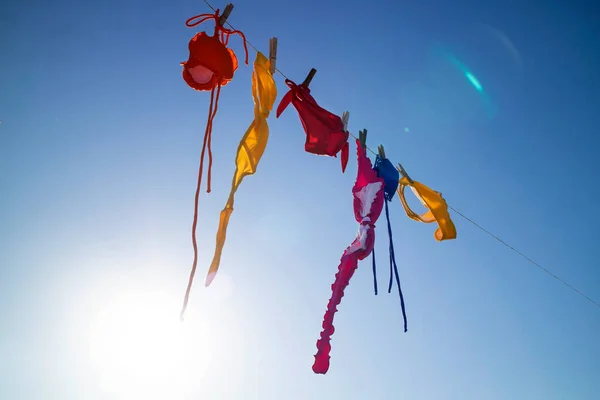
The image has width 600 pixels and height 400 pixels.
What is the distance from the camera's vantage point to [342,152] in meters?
3.46

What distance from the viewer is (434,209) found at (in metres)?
3.92

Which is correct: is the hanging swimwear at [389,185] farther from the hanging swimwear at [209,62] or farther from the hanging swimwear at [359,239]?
the hanging swimwear at [209,62]

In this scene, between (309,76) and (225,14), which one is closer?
(225,14)

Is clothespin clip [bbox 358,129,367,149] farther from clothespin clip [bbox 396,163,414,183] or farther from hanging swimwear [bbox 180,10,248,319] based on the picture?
hanging swimwear [bbox 180,10,248,319]

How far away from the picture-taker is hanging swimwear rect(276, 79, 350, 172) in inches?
128

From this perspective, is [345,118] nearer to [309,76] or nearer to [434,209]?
[309,76]

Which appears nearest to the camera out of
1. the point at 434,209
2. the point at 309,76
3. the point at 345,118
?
the point at 309,76

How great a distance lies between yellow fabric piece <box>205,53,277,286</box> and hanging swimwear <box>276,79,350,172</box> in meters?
0.28

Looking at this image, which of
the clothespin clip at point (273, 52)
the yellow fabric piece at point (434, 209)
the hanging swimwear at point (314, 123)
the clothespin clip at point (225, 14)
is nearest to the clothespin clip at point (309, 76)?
the hanging swimwear at point (314, 123)

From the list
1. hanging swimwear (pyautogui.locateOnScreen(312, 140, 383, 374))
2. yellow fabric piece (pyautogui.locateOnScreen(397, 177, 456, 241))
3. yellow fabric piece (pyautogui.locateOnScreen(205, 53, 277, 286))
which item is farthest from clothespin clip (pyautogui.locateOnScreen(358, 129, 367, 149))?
yellow fabric piece (pyautogui.locateOnScreen(205, 53, 277, 286))

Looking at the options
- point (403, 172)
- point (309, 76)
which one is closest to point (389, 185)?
point (403, 172)

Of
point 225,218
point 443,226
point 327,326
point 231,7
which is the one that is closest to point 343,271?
point 327,326

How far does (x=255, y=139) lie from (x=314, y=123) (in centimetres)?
72

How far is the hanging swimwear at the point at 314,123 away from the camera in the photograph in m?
3.26
